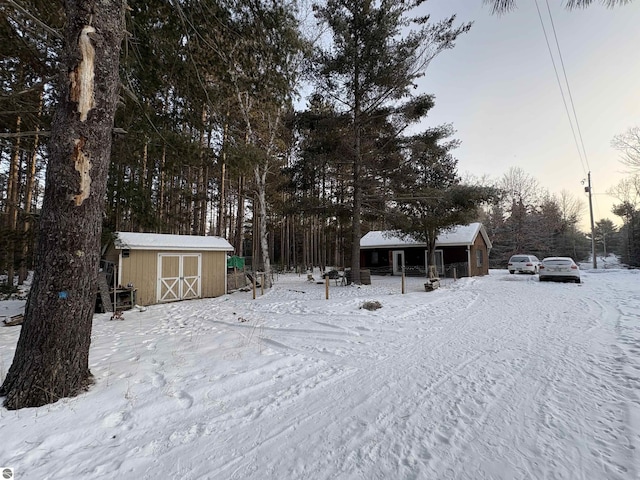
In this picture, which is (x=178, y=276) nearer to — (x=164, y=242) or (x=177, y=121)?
(x=164, y=242)

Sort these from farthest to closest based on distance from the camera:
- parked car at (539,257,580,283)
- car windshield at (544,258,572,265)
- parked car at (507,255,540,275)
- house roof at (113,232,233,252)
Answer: parked car at (507,255,540,275) < car windshield at (544,258,572,265) < parked car at (539,257,580,283) < house roof at (113,232,233,252)

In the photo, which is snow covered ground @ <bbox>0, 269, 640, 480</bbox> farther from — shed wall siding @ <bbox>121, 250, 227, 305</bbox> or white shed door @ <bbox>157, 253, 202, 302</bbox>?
white shed door @ <bbox>157, 253, 202, 302</bbox>

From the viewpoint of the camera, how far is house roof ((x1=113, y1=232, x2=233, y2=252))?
33.5 feet

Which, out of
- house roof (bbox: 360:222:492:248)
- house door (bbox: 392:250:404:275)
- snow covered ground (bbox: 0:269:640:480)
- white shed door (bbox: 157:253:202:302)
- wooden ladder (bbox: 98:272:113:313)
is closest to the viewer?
snow covered ground (bbox: 0:269:640:480)

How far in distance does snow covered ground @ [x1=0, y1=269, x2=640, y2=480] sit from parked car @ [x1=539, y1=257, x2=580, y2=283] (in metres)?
10.4

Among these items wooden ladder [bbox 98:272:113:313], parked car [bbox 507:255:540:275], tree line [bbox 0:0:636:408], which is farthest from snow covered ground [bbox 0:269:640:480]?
parked car [bbox 507:255:540:275]

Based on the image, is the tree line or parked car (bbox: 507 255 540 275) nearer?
the tree line

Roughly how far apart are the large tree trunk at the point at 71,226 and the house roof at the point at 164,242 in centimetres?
796

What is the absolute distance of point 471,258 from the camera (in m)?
19.4

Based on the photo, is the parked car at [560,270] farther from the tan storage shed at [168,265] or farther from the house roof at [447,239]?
the tan storage shed at [168,265]

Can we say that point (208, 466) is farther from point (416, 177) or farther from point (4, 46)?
point (416, 177)

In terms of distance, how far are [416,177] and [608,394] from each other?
1230cm

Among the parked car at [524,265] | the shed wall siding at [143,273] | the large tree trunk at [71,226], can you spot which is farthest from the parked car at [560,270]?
the large tree trunk at [71,226]

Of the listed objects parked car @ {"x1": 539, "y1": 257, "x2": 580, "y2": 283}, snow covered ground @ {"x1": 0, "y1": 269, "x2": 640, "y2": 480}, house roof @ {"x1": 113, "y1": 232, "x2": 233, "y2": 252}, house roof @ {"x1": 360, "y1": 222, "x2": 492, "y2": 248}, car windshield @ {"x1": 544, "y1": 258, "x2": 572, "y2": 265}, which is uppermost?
house roof @ {"x1": 360, "y1": 222, "x2": 492, "y2": 248}
